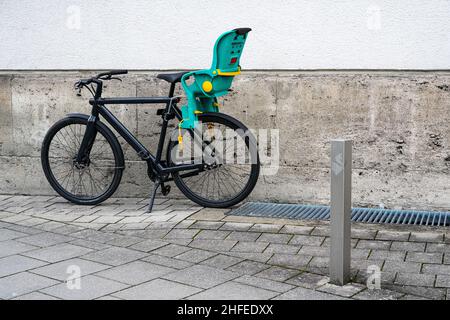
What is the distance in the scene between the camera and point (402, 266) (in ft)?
15.8

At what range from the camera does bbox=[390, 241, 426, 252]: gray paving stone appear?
17.2 ft

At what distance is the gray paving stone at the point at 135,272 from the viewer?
4.57 m

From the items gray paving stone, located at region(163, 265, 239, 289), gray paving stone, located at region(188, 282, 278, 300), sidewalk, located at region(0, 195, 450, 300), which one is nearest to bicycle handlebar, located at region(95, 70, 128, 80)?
sidewalk, located at region(0, 195, 450, 300)

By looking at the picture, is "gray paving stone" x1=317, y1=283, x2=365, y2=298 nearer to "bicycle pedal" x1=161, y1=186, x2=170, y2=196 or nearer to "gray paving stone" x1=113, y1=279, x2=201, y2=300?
"gray paving stone" x1=113, y1=279, x2=201, y2=300

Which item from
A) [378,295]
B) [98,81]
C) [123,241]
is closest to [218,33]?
[98,81]

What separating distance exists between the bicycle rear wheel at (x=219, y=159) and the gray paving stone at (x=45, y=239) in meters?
1.32

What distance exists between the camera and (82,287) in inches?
173

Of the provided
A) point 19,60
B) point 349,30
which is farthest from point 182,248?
point 19,60

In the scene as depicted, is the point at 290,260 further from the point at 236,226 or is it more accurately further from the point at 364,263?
the point at 236,226

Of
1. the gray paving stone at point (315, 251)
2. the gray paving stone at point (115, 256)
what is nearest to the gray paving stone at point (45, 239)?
the gray paving stone at point (115, 256)

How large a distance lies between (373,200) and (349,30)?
1.59 m

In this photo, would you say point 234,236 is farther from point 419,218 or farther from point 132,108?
point 132,108

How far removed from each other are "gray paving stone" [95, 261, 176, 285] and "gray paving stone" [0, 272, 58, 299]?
366 mm

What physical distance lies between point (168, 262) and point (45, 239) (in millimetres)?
1257
